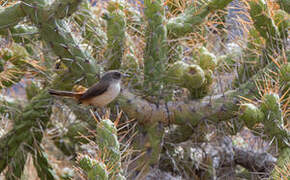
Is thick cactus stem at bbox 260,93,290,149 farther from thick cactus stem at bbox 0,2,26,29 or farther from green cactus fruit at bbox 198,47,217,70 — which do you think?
thick cactus stem at bbox 0,2,26,29

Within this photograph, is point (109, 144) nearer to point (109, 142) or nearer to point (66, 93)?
point (109, 142)

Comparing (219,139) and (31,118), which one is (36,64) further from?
(219,139)

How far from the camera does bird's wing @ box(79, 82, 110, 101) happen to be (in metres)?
3.19

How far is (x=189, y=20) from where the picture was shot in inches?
141

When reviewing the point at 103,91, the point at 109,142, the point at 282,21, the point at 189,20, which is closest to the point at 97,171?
the point at 109,142

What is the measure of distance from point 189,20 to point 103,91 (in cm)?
87

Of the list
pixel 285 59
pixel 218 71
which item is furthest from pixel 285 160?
pixel 218 71

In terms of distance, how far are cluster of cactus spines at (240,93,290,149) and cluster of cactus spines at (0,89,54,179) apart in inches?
62.7

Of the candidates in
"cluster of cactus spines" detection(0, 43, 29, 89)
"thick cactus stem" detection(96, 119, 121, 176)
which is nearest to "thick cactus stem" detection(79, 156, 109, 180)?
A: "thick cactus stem" detection(96, 119, 121, 176)

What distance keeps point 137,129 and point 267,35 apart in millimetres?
1142

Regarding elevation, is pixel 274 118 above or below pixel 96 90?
below

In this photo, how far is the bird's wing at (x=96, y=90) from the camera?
319 centimetres

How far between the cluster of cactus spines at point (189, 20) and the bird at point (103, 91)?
57 cm

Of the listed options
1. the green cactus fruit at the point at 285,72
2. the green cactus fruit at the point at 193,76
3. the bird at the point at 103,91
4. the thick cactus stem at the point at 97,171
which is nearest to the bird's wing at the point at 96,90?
the bird at the point at 103,91
